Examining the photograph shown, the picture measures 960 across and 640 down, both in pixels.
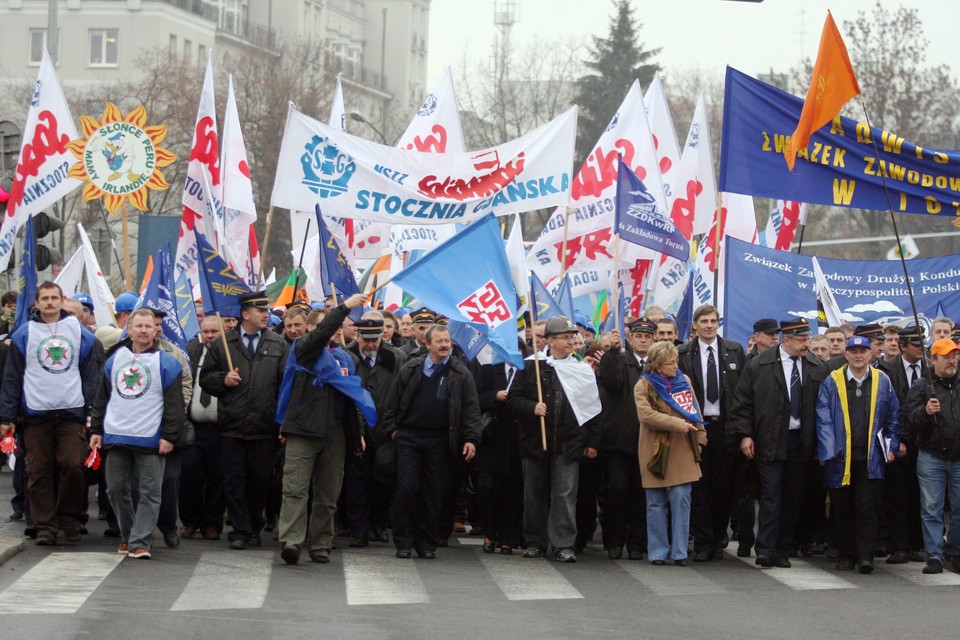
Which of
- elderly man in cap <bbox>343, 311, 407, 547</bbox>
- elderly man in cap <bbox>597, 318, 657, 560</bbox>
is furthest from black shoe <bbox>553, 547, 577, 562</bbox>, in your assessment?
elderly man in cap <bbox>343, 311, 407, 547</bbox>

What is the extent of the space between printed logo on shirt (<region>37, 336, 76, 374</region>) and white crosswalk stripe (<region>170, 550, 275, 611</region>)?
183 centimetres

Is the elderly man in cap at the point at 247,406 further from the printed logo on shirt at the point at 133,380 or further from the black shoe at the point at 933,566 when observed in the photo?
the black shoe at the point at 933,566

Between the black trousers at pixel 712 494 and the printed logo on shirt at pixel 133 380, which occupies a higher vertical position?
the printed logo on shirt at pixel 133 380

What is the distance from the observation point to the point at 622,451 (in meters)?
13.9

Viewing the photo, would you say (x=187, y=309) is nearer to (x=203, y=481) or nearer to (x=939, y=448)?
(x=203, y=481)

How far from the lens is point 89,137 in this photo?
58.8 ft

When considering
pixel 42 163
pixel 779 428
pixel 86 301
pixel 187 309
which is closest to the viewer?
pixel 779 428

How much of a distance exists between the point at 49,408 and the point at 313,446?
2.10 metres

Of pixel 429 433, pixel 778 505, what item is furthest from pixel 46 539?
pixel 778 505

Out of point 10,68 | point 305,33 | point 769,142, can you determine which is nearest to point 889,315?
point 769,142

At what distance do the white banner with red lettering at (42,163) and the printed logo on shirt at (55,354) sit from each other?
377 centimetres

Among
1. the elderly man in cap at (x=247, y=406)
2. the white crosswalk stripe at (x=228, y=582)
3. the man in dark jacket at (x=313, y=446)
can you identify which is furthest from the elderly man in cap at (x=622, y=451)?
the white crosswalk stripe at (x=228, y=582)

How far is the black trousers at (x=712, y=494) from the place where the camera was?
13820mm

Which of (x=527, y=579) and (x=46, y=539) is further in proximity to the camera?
(x=46, y=539)
